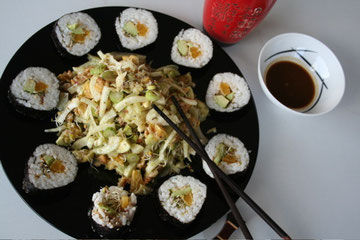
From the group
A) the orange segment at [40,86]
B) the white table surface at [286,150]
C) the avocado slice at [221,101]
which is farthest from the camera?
the white table surface at [286,150]

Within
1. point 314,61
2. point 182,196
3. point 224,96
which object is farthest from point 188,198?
point 314,61

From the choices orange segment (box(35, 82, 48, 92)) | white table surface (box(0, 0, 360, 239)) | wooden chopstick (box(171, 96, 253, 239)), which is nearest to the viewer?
wooden chopstick (box(171, 96, 253, 239))

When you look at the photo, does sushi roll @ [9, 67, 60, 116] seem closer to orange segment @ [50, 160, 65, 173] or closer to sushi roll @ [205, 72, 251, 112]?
orange segment @ [50, 160, 65, 173]

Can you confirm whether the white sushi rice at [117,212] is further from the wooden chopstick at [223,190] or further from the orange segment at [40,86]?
the orange segment at [40,86]

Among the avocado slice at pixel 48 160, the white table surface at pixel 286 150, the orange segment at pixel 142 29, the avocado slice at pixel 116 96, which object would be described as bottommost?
the white table surface at pixel 286 150

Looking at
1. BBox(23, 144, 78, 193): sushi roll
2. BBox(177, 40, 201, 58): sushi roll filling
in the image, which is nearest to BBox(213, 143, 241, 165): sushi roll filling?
BBox(177, 40, 201, 58): sushi roll filling

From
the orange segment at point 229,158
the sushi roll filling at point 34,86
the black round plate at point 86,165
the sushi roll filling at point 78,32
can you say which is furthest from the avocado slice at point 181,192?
the sushi roll filling at point 78,32

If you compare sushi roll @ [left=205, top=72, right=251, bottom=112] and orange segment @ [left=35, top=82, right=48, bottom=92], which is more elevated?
orange segment @ [left=35, top=82, right=48, bottom=92]

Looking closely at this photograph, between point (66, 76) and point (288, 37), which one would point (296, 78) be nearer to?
point (288, 37)
